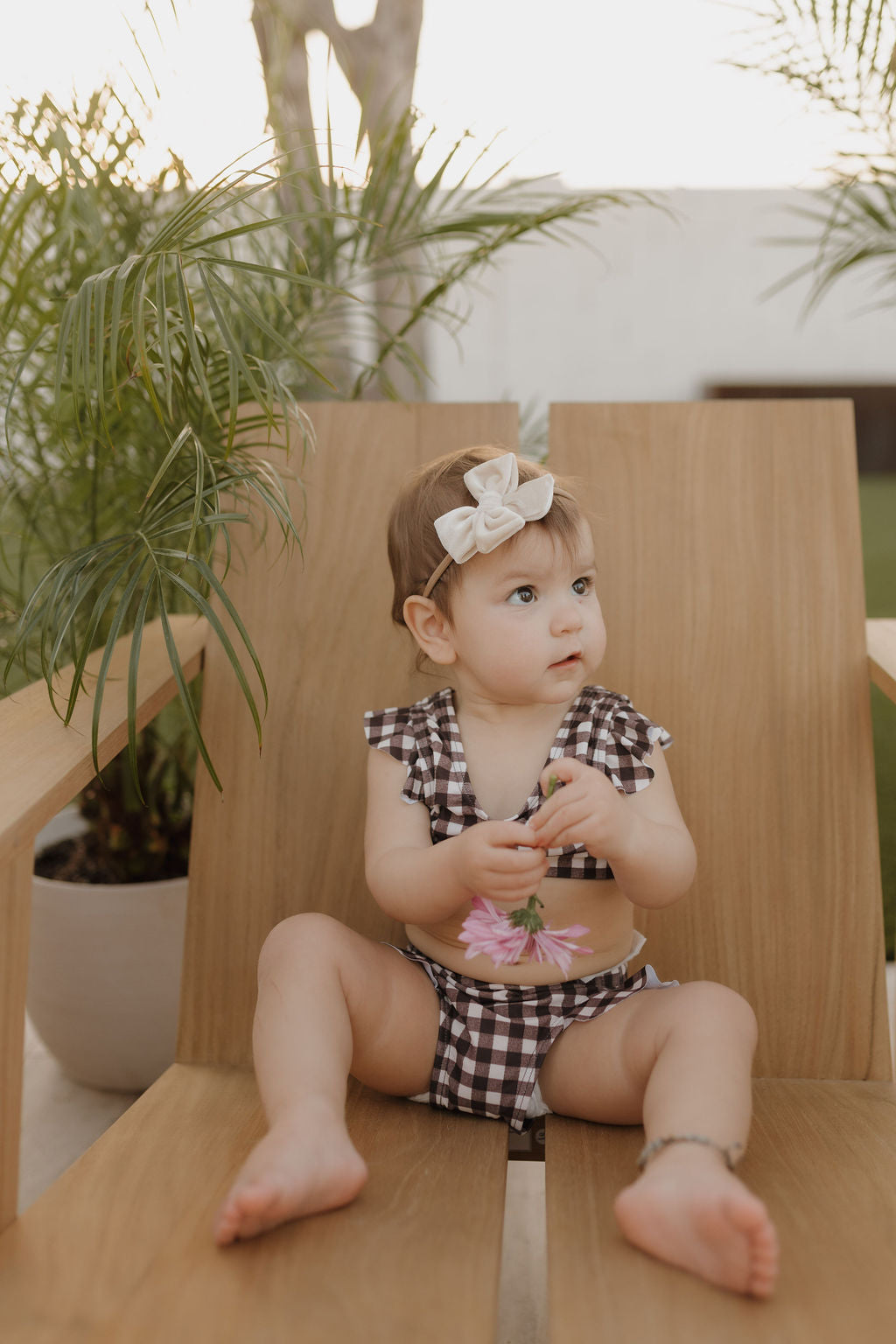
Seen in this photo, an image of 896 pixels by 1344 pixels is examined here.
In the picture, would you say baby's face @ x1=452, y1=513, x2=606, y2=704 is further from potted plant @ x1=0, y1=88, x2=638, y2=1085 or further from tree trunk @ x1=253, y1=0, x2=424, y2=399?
tree trunk @ x1=253, y1=0, x2=424, y2=399

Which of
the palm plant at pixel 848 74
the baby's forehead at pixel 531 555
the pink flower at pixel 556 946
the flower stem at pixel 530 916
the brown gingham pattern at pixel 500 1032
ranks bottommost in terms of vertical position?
the brown gingham pattern at pixel 500 1032

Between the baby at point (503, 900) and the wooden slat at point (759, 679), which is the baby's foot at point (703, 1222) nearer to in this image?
the baby at point (503, 900)

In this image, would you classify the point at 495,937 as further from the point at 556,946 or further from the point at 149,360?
the point at 149,360

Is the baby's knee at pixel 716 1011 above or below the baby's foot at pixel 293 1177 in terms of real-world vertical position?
above

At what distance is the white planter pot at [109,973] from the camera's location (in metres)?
1.62

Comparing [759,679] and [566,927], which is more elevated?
[759,679]

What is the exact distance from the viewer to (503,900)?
0.96 meters

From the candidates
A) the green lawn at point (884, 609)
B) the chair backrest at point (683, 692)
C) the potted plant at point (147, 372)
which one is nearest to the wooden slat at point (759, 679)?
the chair backrest at point (683, 692)

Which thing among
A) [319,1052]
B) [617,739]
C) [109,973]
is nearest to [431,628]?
[617,739]

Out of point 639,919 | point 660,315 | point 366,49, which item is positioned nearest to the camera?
point 639,919

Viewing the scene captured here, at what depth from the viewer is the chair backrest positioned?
4.01 feet

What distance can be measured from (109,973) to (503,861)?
0.91 metres

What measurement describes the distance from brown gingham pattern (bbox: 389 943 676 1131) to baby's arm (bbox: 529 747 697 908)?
107mm

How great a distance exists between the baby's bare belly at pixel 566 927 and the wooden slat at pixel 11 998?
1.29ft
